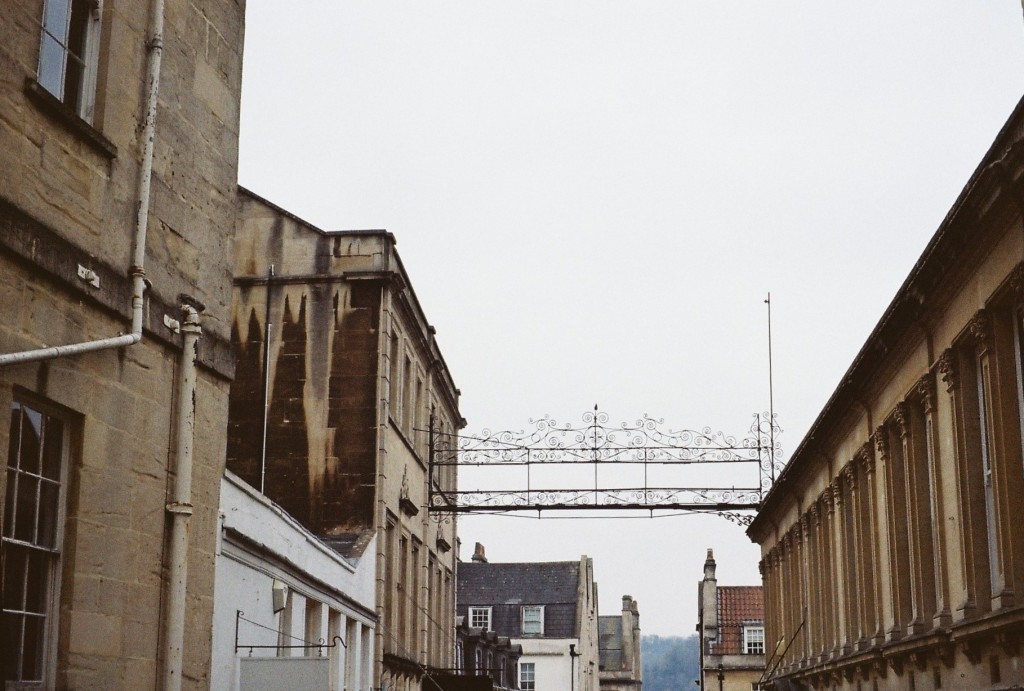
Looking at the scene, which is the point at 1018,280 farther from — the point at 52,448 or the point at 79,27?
the point at 52,448

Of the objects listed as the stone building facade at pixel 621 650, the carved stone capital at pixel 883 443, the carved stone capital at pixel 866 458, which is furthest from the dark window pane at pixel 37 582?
the stone building facade at pixel 621 650

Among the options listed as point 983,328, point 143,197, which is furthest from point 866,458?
point 143,197

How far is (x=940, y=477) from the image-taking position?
18688 mm

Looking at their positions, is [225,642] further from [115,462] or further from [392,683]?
[392,683]

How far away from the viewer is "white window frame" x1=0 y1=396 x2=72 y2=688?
364 inches

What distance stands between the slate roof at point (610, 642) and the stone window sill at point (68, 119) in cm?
8413

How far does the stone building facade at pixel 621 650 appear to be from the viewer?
8925 cm

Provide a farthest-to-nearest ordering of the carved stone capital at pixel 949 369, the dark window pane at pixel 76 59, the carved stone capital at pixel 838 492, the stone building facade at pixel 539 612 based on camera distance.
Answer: the stone building facade at pixel 539 612 → the carved stone capital at pixel 838 492 → the carved stone capital at pixel 949 369 → the dark window pane at pixel 76 59

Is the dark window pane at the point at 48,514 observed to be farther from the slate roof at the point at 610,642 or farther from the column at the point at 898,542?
the slate roof at the point at 610,642

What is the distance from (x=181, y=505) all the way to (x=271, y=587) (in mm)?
6543

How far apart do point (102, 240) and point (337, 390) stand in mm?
15863

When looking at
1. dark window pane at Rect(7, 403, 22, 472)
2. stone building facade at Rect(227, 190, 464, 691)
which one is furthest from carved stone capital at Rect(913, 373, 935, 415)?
dark window pane at Rect(7, 403, 22, 472)

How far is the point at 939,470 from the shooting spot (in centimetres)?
1872

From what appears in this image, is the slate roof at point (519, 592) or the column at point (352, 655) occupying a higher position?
the slate roof at point (519, 592)
